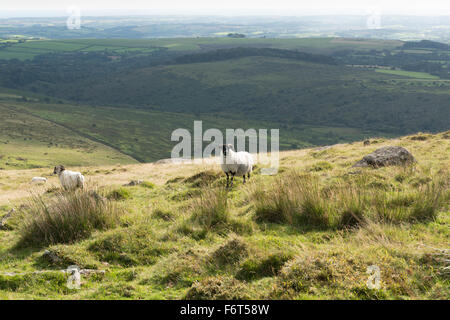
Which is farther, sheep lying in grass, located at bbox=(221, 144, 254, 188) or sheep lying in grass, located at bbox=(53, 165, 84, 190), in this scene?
sheep lying in grass, located at bbox=(53, 165, 84, 190)

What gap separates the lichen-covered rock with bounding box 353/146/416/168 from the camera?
13.7 m

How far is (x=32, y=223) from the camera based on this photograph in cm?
852

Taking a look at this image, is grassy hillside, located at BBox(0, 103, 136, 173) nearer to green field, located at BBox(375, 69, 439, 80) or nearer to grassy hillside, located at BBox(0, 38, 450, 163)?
grassy hillside, located at BBox(0, 38, 450, 163)

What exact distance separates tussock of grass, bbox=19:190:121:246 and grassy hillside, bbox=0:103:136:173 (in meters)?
67.1

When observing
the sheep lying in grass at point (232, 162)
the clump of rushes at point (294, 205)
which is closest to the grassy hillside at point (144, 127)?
the sheep lying in grass at point (232, 162)

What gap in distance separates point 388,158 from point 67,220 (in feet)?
34.8

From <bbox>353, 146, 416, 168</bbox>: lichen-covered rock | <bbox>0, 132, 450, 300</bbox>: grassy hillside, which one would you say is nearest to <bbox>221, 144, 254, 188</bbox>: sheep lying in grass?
<bbox>0, 132, 450, 300</bbox>: grassy hillside

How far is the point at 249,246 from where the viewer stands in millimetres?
6879

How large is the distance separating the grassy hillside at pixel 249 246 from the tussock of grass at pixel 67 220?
29mm

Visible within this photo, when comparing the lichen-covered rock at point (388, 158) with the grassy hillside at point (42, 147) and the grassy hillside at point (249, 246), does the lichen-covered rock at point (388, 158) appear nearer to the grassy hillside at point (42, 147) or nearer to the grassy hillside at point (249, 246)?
the grassy hillside at point (249, 246)

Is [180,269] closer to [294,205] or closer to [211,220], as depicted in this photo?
[211,220]
